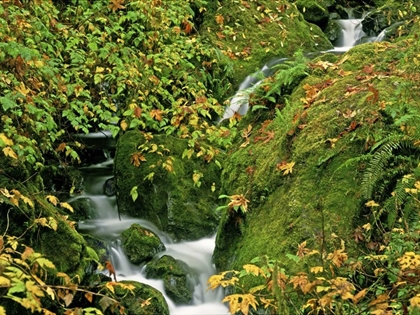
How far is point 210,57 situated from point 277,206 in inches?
230

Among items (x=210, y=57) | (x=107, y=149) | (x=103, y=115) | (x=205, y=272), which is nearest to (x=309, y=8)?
(x=210, y=57)

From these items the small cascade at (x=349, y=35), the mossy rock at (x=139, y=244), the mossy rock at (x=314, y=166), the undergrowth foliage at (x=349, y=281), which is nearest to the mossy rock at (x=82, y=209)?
the mossy rock at (x=139, y=244)

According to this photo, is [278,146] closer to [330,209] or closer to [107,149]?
[330,209]

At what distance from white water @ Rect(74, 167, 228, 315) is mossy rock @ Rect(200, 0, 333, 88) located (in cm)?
435

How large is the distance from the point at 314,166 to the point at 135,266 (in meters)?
2.89

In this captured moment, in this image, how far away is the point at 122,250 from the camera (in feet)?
21.6

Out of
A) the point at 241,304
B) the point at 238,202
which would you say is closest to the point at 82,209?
the point at 238,202

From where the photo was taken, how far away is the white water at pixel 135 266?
5.90 m

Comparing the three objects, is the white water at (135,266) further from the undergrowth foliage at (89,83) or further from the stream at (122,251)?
the undergrowth foliage at (89,83)

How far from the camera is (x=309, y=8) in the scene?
13805 mm

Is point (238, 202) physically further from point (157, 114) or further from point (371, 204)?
point (157, 114)

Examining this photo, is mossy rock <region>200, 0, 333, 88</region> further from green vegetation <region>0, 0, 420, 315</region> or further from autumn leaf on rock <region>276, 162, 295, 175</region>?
autumn leaf on rock <region>276, 162, 295, 175</region>

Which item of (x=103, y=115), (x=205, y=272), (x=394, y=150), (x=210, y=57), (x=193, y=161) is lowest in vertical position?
(x=205, y=272)

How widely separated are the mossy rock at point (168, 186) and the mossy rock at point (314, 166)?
124 centimetres
